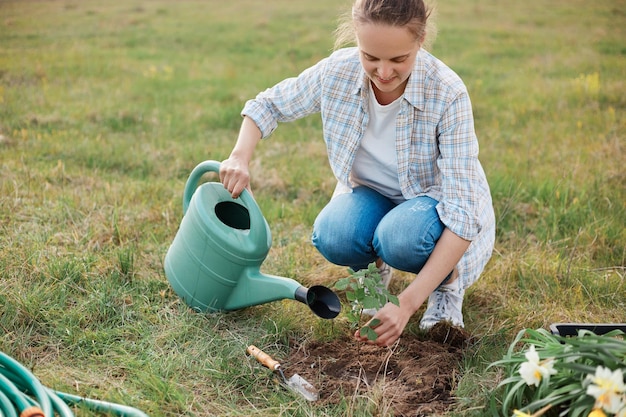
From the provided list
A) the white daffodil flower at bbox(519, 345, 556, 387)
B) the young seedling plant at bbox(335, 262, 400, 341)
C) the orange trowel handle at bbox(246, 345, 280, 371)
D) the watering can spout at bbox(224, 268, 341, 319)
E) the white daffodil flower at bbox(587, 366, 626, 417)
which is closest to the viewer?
the white daffodil flower at bbox(587, 366, 626, 417)

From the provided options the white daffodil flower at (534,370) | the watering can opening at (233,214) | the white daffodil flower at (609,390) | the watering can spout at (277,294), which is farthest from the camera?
the watering can opening at (233,214)

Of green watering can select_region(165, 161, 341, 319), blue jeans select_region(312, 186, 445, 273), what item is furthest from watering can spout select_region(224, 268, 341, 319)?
blue jeans select_region(312, 186, 445, 273)

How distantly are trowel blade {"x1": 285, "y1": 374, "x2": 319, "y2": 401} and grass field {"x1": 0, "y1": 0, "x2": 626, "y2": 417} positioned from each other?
4 centimetres

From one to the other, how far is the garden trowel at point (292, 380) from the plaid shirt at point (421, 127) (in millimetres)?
633

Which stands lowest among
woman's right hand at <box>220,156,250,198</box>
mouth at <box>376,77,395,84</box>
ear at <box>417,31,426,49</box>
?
woman's right hand at <box>220,156,250,198</box>

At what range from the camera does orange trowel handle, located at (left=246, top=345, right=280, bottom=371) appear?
2.03m

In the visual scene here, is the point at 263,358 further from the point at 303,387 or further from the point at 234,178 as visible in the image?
the point at 234,178

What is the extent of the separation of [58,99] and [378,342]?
12.9ft

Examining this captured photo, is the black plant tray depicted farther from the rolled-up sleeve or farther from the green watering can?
the green watering can

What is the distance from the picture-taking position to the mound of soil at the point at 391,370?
195 cm

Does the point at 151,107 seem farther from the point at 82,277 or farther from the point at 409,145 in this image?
the point at 409,145

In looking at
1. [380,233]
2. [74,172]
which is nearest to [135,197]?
[74,172]

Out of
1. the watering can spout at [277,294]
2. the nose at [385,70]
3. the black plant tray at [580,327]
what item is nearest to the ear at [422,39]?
the nose at [385,70]

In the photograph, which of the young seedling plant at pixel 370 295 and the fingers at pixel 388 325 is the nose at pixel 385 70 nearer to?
the young seedling plant at pixel 370 295
